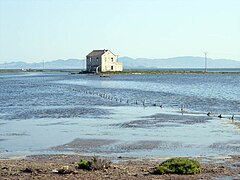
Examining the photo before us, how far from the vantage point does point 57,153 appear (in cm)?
2230

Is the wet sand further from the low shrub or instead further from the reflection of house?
the reflection of house

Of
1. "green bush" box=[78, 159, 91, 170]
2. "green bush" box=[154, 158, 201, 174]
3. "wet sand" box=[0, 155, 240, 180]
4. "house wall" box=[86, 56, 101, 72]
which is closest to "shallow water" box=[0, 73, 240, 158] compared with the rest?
"wet sand" box=[0, 155, 240, 180]

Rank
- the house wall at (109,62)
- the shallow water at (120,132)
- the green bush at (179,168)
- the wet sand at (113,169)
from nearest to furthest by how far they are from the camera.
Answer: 1. the wet sand at (113,169)
2. the green bush at (179,168)
3. the shallow water at (120,132)
4. the house wall at (109,62)

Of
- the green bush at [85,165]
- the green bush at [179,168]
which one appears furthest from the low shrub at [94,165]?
the green bush at [179,168]

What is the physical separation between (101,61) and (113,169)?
128211 millimetres

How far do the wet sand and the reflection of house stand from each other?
12210cm

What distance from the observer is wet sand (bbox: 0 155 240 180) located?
16403 millimetres

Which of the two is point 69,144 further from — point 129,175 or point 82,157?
point 129,175

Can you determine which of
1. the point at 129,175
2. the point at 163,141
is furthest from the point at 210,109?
the point at 129,175

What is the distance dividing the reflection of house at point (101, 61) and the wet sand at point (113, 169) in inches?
4807

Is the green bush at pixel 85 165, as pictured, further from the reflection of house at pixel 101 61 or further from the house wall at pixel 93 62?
the house wall at pixel 93 62

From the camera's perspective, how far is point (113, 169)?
57.3 ft

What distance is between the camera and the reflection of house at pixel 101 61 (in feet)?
468

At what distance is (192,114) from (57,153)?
20.3 m
